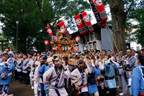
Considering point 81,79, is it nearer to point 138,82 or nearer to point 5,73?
point 138,82

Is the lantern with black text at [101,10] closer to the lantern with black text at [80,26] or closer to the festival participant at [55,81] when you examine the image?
the lantern with black text at [80,26]

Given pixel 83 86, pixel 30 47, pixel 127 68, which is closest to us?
pixel 83 86

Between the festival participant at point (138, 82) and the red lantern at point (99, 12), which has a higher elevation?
the red lantern at point (99, 12)

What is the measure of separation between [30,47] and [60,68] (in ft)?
81.3

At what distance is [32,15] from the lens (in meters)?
18.6

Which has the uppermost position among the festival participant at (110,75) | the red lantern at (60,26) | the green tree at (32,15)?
the green tree at (32,15)

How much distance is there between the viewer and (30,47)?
27.3m

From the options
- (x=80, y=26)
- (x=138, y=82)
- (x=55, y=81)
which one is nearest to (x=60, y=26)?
(x=80, y=26)

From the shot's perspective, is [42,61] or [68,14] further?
[68,14]

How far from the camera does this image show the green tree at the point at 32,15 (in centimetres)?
1916

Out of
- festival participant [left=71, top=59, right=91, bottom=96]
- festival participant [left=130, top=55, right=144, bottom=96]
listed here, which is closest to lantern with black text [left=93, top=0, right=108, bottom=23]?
festival participant [left=71, top=59, right=91, bottom=96]

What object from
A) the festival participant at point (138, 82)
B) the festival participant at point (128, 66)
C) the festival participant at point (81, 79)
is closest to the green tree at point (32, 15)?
the festival participant at point (128, 66)

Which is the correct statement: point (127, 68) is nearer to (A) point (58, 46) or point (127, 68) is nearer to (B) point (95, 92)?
(B) point (95, 92)

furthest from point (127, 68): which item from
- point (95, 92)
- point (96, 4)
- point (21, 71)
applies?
point (21, 71)
